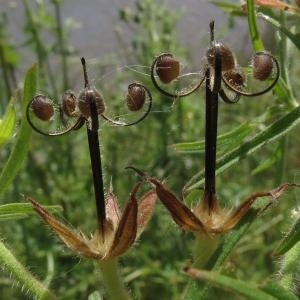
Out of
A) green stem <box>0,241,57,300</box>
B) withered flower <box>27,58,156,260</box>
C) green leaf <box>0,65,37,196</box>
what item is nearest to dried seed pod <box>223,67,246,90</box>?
withered flower <box>27,58,156,260</box>

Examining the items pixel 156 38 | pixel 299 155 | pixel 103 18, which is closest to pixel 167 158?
pixel 156 38

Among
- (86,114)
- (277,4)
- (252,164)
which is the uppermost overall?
(277,4)

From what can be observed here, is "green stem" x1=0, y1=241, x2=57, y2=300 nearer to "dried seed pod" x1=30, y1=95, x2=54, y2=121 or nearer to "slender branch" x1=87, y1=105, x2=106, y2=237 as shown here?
"slender branch" x1=87, y1=105, x2=106, y2=237

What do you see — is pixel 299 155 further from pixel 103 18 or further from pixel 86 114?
pixel 86 114

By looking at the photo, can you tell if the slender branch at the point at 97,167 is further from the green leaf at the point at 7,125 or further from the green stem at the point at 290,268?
the green stem at the point at 290,268

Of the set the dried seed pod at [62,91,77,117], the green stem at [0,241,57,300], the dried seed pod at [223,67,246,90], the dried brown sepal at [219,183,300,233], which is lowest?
the green stem at [0,241,57,300]
